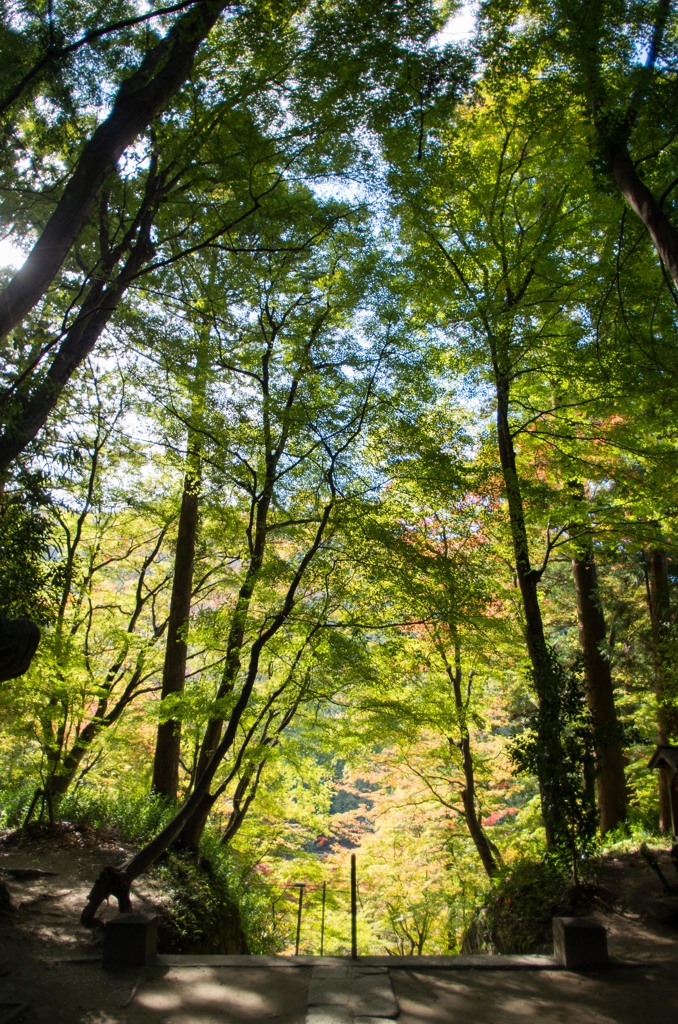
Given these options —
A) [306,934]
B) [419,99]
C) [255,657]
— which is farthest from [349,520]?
[306,934]

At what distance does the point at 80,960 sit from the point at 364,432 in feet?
20.2

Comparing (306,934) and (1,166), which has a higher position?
(1,166)

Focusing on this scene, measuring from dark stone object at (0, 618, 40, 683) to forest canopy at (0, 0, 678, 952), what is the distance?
5cm

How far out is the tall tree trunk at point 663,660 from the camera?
8.90m

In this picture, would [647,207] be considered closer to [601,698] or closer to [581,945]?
[581,945]

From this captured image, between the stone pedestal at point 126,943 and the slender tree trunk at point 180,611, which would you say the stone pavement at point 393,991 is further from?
the slender tree trunk at point 180,611

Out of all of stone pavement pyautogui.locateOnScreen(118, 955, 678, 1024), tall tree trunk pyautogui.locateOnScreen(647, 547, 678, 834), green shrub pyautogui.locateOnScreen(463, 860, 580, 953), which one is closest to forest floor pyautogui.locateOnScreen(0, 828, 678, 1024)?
stone pavement pyautogui.locateOnScreen(118, 955, 678, 1024)

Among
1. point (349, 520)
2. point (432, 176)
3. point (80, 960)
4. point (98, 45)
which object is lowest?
point (80, 960)

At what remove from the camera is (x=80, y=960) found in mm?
5168

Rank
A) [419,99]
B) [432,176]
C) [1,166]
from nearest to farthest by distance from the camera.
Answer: [1,166] → [419,99] → [432,176]

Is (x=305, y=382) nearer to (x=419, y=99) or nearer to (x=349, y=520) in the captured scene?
(x=349, y=520)

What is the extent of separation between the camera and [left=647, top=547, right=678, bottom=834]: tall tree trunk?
8.90 m

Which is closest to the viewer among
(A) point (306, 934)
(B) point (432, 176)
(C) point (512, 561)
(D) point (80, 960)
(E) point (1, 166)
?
(D) point (80, 960)

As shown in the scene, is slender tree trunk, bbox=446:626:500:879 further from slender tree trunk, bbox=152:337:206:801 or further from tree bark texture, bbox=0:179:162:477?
tree bark texture, bbox=0:179:162:477
